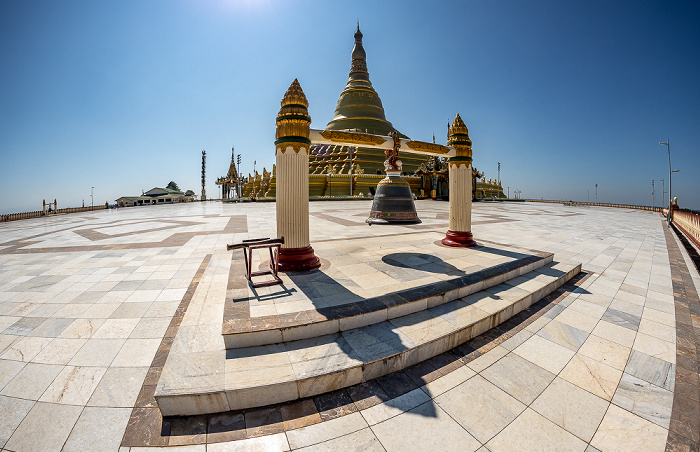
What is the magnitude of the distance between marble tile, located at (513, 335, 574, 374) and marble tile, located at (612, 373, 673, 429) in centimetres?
45

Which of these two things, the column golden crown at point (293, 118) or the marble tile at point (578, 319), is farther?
the column golden crown at point (293, 118)

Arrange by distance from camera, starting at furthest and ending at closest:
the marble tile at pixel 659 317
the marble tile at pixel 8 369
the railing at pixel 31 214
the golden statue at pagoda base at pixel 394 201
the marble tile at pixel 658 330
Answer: the railing at pixel 31 214 < the golden statue at pagoda base at pixel 394 201 < the marble tile at pixel 659 317 < the marble tile at pixel 658 330 < the marble tile at pixel 8 369

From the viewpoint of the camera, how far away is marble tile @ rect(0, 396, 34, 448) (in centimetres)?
204

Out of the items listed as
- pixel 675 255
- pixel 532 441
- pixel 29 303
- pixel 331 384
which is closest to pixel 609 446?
pixel 532 441

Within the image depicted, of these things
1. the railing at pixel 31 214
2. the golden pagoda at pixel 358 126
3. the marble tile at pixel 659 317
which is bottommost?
the marble tile at pixel 659 317

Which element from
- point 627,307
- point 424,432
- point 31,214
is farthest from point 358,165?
point 424,432

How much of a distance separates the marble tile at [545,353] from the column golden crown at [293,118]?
Answer: 455 centimetres

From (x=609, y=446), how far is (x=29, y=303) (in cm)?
731

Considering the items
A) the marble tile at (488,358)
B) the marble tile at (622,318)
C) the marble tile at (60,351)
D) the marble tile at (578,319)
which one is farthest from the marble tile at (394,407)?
the marble tile at (622,318)

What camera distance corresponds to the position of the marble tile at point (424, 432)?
195 centimetres

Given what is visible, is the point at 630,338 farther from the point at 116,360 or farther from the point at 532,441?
the point at 116,360

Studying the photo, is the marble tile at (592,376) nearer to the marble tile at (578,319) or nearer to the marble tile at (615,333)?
the marble tile at (615,333)

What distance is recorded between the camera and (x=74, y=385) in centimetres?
252

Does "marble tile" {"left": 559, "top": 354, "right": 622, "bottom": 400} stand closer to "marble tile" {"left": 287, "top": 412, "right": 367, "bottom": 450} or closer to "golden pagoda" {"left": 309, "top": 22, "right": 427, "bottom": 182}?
"marble tile" {"left": 287, "top": 412, "right": 367, "bottom": 450}
